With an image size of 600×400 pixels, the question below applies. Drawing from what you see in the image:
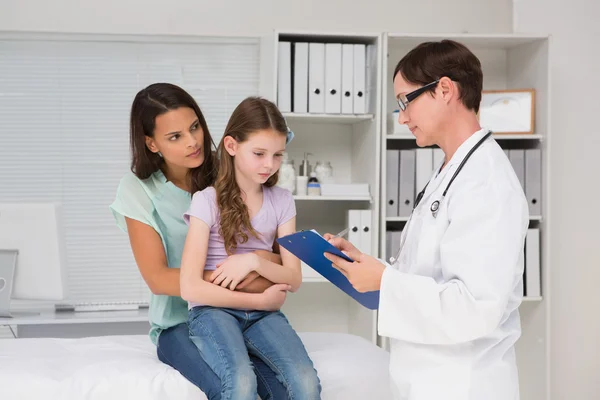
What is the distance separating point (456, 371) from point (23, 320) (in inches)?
77.7

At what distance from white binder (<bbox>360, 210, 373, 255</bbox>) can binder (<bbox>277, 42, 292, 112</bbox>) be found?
635mm

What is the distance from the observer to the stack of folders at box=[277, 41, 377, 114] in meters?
3.31

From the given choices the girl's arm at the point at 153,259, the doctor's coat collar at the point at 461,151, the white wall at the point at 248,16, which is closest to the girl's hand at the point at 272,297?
the girl's arm at the point at 153,259

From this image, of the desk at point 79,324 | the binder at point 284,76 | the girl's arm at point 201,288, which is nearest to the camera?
the girl's arm at point 201,288

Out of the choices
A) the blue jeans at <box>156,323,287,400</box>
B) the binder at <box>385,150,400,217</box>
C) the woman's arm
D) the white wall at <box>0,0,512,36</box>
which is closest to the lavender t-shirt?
the woman's arm

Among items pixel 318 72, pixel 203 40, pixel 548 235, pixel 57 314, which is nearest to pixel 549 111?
pixel 548 235

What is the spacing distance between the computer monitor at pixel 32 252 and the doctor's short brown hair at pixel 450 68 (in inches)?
73.0

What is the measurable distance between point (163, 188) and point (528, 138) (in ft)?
6.53

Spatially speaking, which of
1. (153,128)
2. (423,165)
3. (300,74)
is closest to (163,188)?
(153,128)

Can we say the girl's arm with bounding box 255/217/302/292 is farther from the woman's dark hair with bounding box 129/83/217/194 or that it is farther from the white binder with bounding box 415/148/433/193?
the white binder with bounding box 415/148/433/193

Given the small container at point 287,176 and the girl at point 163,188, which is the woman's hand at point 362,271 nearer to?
the girl at point 163,188

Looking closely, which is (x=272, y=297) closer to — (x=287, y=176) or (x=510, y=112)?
(x=287, y=176)

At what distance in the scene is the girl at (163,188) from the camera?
79.0 inches

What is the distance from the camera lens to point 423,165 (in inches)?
133
